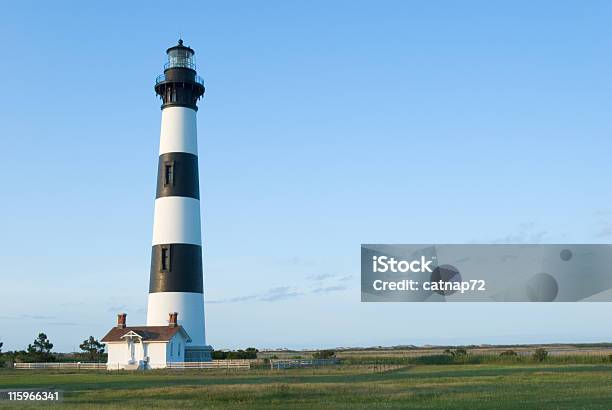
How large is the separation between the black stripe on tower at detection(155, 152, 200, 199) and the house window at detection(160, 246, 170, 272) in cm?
411

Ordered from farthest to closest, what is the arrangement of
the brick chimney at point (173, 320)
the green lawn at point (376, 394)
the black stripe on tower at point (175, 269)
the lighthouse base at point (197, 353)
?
the lighthouse base at point (197, 353)
the black stripe on tower at point (175, 269)
the brick chimney at point (173, 320)
the green lawn at point (376, 394)

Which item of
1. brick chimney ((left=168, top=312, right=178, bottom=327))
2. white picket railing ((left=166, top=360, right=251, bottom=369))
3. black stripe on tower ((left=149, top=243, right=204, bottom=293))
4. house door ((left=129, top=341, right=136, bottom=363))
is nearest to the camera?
white picket railing ((left=166, top=360, right=251, bottom=369))

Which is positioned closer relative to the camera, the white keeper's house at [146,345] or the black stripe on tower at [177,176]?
the white keeper's house at [146,345]

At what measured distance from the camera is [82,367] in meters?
60.3

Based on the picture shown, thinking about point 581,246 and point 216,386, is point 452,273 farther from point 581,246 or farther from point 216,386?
point 216,386

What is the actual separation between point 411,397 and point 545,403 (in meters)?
4.96

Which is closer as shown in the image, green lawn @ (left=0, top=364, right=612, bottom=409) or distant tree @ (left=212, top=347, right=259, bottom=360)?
green lawn @ (left=0, top=364, right=612, bottom=409)

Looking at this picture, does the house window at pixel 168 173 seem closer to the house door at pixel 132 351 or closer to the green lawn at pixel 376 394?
the house door at pixel 132 351

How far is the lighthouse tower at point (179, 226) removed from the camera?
56.3m

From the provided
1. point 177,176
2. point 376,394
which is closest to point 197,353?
point 177,176

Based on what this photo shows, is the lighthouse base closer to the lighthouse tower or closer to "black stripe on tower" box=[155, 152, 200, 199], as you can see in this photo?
the lighthouse tower

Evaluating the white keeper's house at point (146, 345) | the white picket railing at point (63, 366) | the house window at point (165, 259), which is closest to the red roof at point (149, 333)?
the white keeper's house at point (146, 345)

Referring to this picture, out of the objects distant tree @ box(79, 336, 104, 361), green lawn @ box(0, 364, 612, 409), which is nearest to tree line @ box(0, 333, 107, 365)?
distant tree @ box(79, 336, 104, 361)

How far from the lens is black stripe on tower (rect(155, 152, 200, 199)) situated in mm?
57219
